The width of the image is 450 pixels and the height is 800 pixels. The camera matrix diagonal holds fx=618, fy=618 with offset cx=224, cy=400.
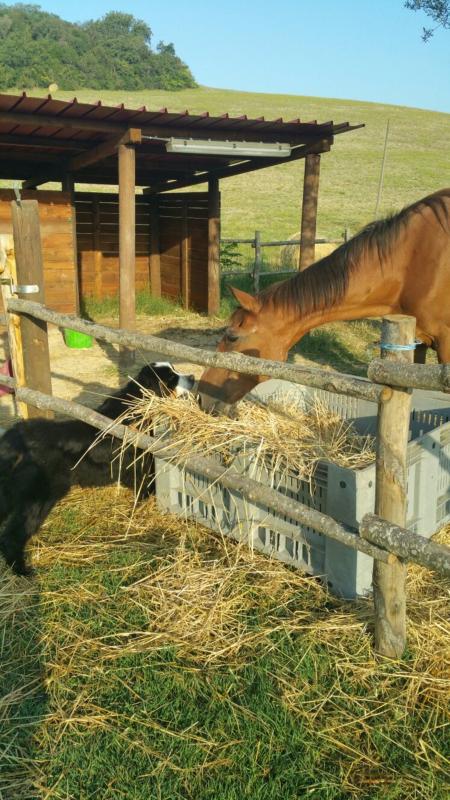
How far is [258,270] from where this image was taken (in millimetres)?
11883

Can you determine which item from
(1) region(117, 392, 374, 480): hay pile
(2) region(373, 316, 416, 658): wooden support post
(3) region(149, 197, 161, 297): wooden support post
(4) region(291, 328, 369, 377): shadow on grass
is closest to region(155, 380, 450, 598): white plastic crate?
(1) region(117, 392, 374, 480): hay pile

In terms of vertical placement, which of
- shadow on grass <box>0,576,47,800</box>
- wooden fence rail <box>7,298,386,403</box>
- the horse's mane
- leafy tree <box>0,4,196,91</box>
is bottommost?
shadow on grass <box>0,576,47,800</box>

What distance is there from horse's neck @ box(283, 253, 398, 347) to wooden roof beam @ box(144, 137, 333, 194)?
15.9ft

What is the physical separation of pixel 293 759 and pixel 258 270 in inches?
419

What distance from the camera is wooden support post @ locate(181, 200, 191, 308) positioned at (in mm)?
11031

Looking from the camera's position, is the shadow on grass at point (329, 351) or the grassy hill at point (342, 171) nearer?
the shadow on grass at point (329, 351)

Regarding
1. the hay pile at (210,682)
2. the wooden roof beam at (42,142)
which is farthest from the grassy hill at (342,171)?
the hay pile at (210,682)

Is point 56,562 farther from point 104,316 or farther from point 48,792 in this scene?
point 104,316

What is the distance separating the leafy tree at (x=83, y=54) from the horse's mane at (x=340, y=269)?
53847 millimetres

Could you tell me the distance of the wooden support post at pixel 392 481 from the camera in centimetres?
207

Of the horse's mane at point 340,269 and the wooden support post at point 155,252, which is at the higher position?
the horse's mane at point 340,269

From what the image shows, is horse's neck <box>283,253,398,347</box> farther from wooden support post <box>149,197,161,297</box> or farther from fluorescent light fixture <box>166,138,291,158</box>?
wooden support post <box>149,197,161,297</box>

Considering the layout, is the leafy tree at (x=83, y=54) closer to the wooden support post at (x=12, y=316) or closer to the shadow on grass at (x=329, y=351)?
the shadow on grass at (x=329, y=351)

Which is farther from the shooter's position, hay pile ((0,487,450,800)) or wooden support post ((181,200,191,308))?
wooden support post ((181,200,191,308))
